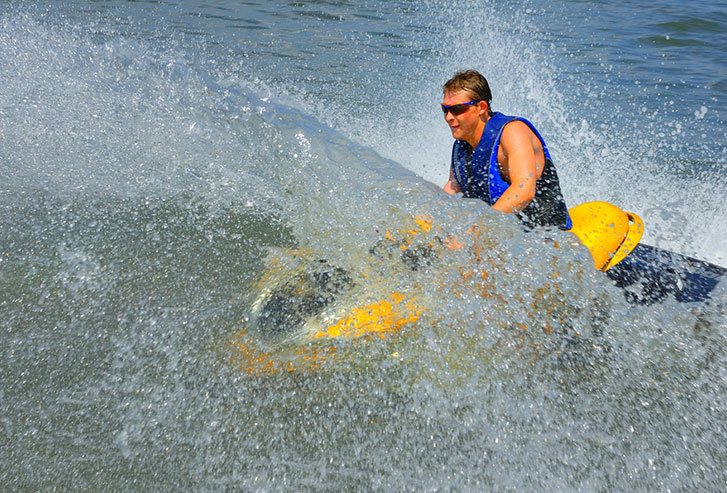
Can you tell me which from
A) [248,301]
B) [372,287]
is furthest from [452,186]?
[248,301]

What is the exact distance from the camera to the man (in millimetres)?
2686

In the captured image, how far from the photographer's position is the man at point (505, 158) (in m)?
2.69

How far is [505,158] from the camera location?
2768 millimetres

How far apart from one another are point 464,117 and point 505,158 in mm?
308

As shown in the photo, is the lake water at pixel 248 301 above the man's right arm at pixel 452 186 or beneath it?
beneath

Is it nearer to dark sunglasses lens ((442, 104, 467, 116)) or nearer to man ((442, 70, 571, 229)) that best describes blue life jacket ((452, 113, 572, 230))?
man ((442, 70, 571, 229))

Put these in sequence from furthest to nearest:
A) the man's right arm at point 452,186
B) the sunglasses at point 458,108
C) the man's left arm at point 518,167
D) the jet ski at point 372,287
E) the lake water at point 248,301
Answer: the man's right arm at point 452,186, the sunglasses at point 458,108, the man's left arm at point 518,167, the jet ski at point 372,287, the lake water at point 248,301

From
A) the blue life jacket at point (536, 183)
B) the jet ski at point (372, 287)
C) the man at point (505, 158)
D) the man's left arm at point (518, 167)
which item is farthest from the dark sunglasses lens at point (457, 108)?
the jet ski at point (372, 287)

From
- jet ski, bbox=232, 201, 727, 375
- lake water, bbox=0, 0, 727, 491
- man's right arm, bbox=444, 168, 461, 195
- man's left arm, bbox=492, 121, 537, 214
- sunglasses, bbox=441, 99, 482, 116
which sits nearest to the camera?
lake water, bbox=0, 0, 727, 491

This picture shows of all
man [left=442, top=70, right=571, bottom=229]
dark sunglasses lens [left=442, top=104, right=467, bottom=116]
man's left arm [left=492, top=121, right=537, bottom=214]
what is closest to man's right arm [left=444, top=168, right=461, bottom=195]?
man [left=442, top=70, right=571, bottom=229]

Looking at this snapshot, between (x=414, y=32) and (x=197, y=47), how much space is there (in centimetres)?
383

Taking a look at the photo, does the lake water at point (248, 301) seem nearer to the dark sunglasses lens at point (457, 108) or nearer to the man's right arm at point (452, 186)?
the man's right arm at point (452, 186)

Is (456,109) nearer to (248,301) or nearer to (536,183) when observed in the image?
(536,183)

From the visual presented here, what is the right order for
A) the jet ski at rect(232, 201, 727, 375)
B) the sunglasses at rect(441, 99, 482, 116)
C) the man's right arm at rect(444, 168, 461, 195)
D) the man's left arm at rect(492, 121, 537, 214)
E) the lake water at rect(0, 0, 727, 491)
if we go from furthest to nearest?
the man's right arm at rect(444, 168, 461, 195)
the sunglasses at rect(441, 99, 482, 116)
the man's left arm at rect(492, 121, 537, 214)
the jet ski at rect(232, 201, 727, 375)
the lake water at rect(0, 0, 727, 491)
